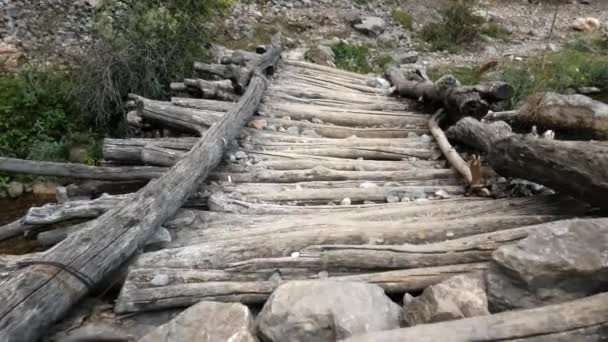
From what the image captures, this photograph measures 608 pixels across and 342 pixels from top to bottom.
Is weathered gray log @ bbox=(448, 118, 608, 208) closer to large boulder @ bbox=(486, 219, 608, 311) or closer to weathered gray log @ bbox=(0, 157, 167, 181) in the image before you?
large boulder @ bbox=(486, 219, 608, 311)

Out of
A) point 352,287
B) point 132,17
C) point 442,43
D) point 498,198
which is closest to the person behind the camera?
point 352,287

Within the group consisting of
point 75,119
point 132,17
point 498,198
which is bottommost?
point 75,119

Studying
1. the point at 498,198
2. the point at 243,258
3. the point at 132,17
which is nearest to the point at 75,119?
the point at 132,17

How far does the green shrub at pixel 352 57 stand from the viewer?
9352mm

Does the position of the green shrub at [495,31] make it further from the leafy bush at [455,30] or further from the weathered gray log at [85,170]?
the weathered gray log at [85,170]

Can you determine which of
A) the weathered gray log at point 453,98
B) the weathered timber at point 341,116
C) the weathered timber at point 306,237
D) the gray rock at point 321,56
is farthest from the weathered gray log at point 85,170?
the gray rock at point 321,56

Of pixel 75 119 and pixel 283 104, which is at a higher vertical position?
pixel 283 104

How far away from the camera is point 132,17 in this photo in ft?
20.4

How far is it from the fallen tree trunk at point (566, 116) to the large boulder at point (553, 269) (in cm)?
478

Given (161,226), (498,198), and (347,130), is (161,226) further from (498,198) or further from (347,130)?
(347,130)

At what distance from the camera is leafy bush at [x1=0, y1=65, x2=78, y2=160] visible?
21.2 ft

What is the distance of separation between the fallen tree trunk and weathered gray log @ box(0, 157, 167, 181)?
466cm

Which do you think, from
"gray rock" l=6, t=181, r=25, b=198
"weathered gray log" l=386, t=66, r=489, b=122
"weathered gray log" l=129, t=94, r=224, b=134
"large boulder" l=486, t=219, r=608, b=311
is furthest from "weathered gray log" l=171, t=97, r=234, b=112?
"large boulder" l=486, t=219, r=608, b=311

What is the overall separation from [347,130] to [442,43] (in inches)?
282
